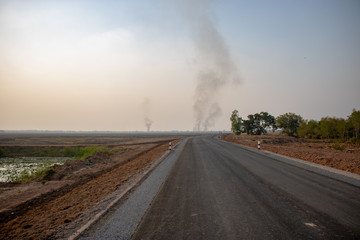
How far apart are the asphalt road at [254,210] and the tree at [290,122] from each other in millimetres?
71551

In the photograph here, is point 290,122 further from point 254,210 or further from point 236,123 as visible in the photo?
point 254,210

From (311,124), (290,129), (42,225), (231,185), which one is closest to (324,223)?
(231,185)

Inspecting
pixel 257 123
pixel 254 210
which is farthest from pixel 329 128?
pixel 254 210

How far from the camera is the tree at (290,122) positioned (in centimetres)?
7175

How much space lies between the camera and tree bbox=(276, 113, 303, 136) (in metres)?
71.8

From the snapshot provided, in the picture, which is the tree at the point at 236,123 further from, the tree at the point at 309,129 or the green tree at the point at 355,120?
the green tree at the point at 355,120

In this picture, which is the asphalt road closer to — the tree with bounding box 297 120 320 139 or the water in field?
the water in field

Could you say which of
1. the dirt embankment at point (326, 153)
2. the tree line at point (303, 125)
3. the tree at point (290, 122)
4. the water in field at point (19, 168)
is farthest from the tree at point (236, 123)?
the water in field at point (19, 168)

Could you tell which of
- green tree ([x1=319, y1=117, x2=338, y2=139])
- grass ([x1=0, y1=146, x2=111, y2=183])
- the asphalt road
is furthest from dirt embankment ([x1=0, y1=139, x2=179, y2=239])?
green tree ([x1=319, y1=117, x2=338, y2=139])

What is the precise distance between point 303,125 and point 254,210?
71.6m

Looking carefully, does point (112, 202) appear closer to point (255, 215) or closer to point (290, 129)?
point (255, 215)

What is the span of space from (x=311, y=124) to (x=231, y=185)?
6774 centimetres

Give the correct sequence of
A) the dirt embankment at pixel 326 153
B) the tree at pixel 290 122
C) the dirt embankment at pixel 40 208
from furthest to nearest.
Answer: the tree at pixel 290 122, the dirt embankment at pixel 326 153, the dirt embankment at pixel 40 208

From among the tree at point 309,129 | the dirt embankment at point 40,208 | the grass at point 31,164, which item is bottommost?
the grass at point 31,164
